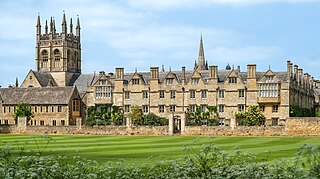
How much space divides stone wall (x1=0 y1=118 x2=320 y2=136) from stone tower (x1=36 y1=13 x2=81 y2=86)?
104ft

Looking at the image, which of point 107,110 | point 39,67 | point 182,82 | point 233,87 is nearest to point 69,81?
point 39,67

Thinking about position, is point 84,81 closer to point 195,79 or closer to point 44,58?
point 44,58

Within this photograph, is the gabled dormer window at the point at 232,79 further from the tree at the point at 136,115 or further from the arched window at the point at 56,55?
the arched window at the point at 56,55

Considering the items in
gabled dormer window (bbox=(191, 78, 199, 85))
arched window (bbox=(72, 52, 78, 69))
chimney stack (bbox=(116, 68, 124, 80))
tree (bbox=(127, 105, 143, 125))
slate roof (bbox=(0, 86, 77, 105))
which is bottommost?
tree (bbox=(127, 105, 143, 125))

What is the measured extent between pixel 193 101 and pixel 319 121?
22986mm

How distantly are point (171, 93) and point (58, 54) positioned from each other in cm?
3098

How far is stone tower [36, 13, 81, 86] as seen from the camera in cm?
9544

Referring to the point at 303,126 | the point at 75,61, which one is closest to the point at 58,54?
the point at 75,61

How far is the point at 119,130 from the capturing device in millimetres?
59125

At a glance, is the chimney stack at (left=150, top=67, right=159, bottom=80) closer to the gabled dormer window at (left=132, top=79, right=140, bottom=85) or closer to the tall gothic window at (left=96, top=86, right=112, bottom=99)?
the gabled dormer window at (left=132, top=79, right=140, bottom=85)

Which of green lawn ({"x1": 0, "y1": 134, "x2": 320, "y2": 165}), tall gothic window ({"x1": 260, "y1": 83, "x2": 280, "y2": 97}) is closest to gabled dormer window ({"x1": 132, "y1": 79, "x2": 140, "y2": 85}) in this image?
tall gothic window ({"x1": 260, "y1": 83, "x2": 280, "y2": 97})

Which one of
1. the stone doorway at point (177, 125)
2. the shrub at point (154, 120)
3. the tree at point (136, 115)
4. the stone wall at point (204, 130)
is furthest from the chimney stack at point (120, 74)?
the stone wall at point (204, 130)

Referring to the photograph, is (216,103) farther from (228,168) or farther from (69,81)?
(228,168)

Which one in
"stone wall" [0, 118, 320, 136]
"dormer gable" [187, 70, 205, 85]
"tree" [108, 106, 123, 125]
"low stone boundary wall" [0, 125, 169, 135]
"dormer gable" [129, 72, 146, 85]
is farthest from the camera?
"dormer gable" [129, 72, 146, 85]
